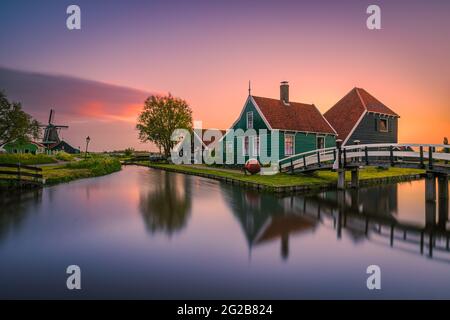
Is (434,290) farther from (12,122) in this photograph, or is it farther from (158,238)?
(12,122)

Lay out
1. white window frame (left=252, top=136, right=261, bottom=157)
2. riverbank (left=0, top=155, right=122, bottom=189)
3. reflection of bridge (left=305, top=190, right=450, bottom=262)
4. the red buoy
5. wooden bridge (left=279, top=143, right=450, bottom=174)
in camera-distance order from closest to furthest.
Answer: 1. reflection of bridge (left=305, top=190, right=450, bottom=262)
2. wooden bridge (left=279, top=143, right=450, bottom=174)
3. riverbank (left=0, top=155, right=122, bottom=189)
4. the red buoy
5. white window frame (left=252, top=136, right=261, bottom=157)

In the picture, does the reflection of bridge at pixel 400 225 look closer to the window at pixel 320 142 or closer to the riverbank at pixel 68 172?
the window at pixel 320 142

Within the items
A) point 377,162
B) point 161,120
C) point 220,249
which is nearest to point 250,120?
point 377,162

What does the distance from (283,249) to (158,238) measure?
376 centimetres

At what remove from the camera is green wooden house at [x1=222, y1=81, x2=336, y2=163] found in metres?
25.4

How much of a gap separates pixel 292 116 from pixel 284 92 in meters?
3.18

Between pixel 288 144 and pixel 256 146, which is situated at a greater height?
pixel 288 144

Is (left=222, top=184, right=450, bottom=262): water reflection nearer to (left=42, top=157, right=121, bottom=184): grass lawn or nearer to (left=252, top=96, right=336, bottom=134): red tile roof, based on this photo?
(left=252, top=96, right=336, bottom=134): red tile roof

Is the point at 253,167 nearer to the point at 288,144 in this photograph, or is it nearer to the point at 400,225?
the point at 288,144

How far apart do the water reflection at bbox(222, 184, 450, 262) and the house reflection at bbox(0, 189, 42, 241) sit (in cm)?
807

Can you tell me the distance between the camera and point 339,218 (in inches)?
473

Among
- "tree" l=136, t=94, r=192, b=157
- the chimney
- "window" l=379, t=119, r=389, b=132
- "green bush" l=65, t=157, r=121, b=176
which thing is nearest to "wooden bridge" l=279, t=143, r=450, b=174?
the chimney

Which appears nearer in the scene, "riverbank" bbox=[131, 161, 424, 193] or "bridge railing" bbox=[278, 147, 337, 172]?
"riverbank" bbox=[131, 161, 424, 193]
